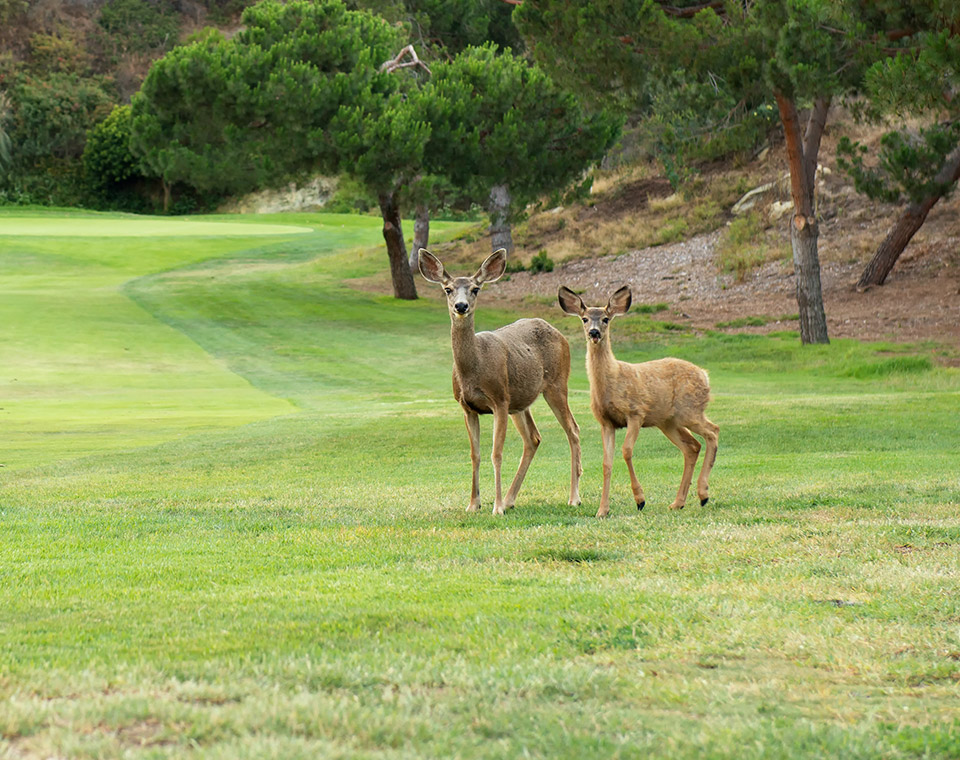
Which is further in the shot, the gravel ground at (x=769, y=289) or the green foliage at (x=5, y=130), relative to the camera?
the green foliage at (x=5, y=130)

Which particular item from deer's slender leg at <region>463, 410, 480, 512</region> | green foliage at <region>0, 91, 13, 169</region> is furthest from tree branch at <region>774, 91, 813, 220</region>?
green foliage at <region>0, 91, 13, 169</region>

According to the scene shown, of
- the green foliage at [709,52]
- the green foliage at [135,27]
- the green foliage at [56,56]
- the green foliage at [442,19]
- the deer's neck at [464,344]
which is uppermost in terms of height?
the green foliage at [135,27]

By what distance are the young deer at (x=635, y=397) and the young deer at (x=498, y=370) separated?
664 mm

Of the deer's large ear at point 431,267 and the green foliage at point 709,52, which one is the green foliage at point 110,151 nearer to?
the green foliage at point 709,52

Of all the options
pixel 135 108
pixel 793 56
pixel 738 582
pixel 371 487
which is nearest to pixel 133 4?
pixel 135 108

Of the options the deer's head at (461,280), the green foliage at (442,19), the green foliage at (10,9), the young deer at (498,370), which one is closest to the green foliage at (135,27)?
the green foliage at (10,9)

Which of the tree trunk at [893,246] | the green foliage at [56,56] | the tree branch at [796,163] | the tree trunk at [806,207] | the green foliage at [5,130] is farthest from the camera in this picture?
the green foliage at [56,56]

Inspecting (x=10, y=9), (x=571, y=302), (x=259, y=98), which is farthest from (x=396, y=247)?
(x=10, y=9)

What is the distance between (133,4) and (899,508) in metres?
84.9

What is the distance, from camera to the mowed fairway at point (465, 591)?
178 inches

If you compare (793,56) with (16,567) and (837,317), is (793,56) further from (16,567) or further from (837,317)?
(16,567)

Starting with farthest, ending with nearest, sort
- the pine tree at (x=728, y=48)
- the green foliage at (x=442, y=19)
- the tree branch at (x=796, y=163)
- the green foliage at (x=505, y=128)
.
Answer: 1. the green foliage at (x=442, y=19)
2. the green foliage at (x=505, y=128)
3. the tree branch at (x=796, y=163)
4. the pine tree at (x=728, y=48)

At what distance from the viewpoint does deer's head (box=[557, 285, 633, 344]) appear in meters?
10.2

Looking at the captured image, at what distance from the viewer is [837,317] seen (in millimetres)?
34156
